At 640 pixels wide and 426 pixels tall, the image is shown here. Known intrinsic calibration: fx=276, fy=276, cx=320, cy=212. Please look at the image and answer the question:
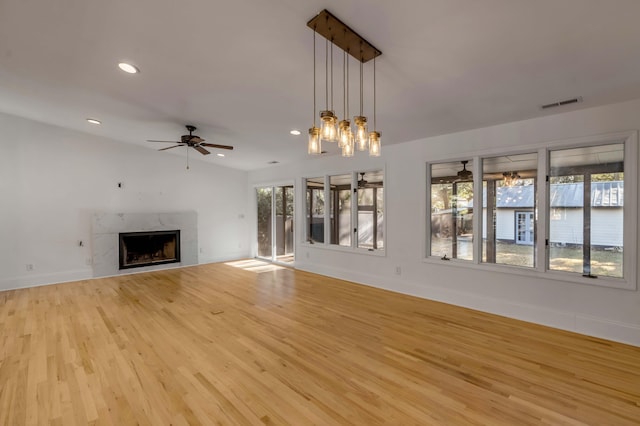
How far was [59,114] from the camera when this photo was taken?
15.7ft

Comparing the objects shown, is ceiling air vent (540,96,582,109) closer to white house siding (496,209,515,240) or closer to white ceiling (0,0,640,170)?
white ceiling (0,0,640,170)

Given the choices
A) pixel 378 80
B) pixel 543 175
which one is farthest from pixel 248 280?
pixel 543 175

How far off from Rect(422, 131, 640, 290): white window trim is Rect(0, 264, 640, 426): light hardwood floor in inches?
25.4

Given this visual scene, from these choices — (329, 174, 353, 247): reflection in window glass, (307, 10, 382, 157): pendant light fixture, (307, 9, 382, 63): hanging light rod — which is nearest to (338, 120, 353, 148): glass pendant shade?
(307, 10, 382, 157): pendant light fixture

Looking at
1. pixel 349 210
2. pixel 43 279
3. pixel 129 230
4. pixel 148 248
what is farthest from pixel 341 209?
pixel 43 279

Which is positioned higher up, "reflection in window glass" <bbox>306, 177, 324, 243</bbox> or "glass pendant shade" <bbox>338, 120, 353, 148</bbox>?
"glass pendant shade" <bbox>338, 120, 353, 148</bbox>

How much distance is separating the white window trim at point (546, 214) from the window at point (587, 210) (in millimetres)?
90

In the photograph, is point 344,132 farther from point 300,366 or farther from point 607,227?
point 607,227

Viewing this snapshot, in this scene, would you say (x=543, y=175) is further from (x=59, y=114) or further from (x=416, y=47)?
(x=59, y=114)

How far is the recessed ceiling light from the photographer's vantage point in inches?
117

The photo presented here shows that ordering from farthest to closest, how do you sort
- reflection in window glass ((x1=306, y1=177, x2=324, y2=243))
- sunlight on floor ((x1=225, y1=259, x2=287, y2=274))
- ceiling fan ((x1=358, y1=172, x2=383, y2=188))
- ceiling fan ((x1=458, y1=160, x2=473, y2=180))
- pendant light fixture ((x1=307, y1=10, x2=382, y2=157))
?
sunlight on floor ((x1=225, y1=259, x2=287, y2=274)) < reflection in window glass ((x1=306, y1=177, x2=324, y2=243)) < ceiling fan ((x1=358, y1=172, x2=383, y2=188)) < ceiling fan ((x1=458, y1=160, x2=473, y2=180)) < pendant light fixture ((x1=307, y1=10, x2=382, y2=157))

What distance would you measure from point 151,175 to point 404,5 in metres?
6.66

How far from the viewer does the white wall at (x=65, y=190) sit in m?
5.11

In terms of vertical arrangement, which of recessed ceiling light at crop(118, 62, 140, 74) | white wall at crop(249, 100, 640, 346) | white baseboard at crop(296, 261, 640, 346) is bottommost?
white baseboard at crop(296, 261, 640, 346)
